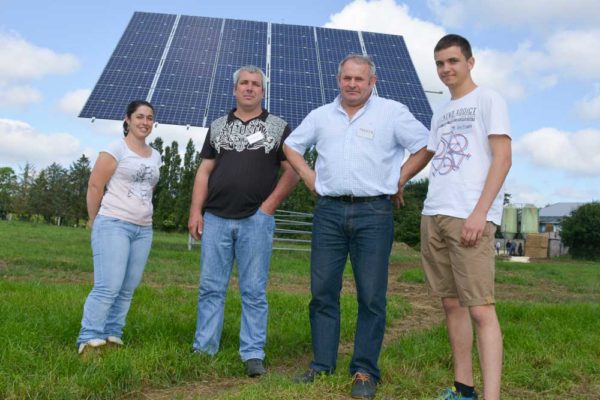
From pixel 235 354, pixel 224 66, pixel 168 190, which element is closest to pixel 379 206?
pixel 235 354

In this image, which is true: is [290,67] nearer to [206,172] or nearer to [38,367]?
[206,172]

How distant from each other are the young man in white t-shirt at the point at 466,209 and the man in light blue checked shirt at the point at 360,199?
325 millimetres

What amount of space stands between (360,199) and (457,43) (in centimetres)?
103

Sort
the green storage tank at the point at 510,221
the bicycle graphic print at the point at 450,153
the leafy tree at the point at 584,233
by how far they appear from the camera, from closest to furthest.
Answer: the bicycle graphic print at the point at 450,153
the green storage tank at the point at 510,221
the leafy tree at the point at 584,233

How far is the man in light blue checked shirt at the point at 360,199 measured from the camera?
3.61m

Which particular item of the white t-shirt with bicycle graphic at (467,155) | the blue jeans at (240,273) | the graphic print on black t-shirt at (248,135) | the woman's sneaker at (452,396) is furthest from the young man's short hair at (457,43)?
the woman's sneaker at (452,396)

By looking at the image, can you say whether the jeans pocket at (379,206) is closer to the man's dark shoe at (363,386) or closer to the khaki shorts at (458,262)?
the khaki shorts at (458,262)

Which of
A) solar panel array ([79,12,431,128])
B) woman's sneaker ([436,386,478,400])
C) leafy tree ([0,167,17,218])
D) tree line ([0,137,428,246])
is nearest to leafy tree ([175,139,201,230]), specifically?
tree line ([0,137,428,246])

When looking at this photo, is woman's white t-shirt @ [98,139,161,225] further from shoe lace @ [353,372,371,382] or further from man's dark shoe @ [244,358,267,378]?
shoe lace @ [353,372,371,382]

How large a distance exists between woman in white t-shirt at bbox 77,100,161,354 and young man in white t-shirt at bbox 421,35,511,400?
1940mm

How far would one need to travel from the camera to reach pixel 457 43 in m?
3.25

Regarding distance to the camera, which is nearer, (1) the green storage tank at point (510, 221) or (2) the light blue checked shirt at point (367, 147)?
(2) the light blue checked shirt at point (367, 147)

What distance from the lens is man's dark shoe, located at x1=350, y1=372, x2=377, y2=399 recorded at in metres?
3.40

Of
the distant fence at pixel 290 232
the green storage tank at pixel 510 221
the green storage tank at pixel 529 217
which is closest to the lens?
the distant fence at pixel 290 232
